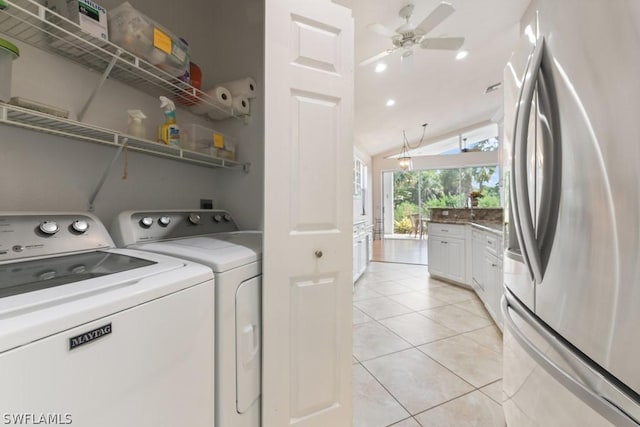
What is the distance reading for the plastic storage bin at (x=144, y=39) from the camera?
3.47ft

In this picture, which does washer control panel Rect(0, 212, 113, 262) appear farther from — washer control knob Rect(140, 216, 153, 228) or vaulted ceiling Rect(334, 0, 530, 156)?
vaulted ceiling Rect(334, 0, 530, 156)

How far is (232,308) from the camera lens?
902 millimetres

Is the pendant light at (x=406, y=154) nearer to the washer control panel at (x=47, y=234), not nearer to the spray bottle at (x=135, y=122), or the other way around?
the spray bottle at (x=135, y=122)

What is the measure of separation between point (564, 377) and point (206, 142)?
1844mm

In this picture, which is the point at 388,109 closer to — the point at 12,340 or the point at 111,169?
the point at 111,169

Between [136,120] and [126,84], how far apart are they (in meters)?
0.31

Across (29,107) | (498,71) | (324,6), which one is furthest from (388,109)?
(29,107)

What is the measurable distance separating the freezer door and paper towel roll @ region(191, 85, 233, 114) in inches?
60.0

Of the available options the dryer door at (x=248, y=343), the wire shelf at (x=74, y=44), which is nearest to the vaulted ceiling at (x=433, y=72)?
the wire shelf at (x=74, y=44)

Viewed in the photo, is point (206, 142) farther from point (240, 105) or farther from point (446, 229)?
point (446, 229)

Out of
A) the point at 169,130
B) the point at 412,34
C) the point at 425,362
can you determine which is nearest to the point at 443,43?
the point at 412,34

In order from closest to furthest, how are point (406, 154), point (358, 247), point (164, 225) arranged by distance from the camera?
1. point (164, 225)
2. point (358, 247)
3. point (406, 154)

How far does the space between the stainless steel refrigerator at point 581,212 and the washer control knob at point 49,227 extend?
1.61 metres

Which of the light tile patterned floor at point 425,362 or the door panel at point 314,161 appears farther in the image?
the light tile patterned floor at point 425,362
